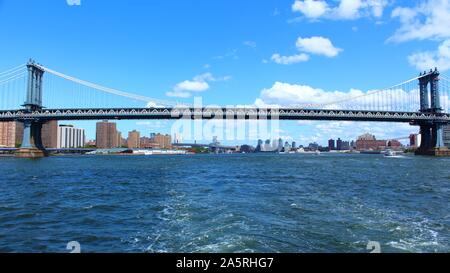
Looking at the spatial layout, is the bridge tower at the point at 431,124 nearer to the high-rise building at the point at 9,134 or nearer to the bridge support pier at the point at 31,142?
the bridge support pier at the point at 31,142

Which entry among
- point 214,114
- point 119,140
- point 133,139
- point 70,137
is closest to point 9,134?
point 70,137

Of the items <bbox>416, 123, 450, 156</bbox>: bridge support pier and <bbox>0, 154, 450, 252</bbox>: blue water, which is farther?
<bbox>416, 123, 450, 156</bbox>: bridge support pier

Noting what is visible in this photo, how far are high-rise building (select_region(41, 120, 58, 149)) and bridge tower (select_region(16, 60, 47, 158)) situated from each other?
2757 inches

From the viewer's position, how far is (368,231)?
25.6 ft

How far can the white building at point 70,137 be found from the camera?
161750mm

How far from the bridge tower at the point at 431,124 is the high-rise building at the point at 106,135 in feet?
439

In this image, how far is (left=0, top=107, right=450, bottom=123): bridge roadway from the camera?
69.1m

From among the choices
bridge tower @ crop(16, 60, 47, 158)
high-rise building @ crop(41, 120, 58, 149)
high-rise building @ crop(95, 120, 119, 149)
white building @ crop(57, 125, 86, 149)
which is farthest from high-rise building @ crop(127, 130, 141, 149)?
bridge tower @ crop(16, 60, 47, 158)

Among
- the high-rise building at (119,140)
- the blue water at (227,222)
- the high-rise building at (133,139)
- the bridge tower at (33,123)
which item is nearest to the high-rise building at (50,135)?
the high-rise building at (119,140)

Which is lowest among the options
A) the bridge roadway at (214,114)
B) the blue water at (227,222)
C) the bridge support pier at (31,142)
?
the blue water at (227,222)

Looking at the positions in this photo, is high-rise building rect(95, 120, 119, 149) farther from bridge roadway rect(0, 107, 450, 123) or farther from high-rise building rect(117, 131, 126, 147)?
bridge roadway rect(0, 107, 450, 123)
